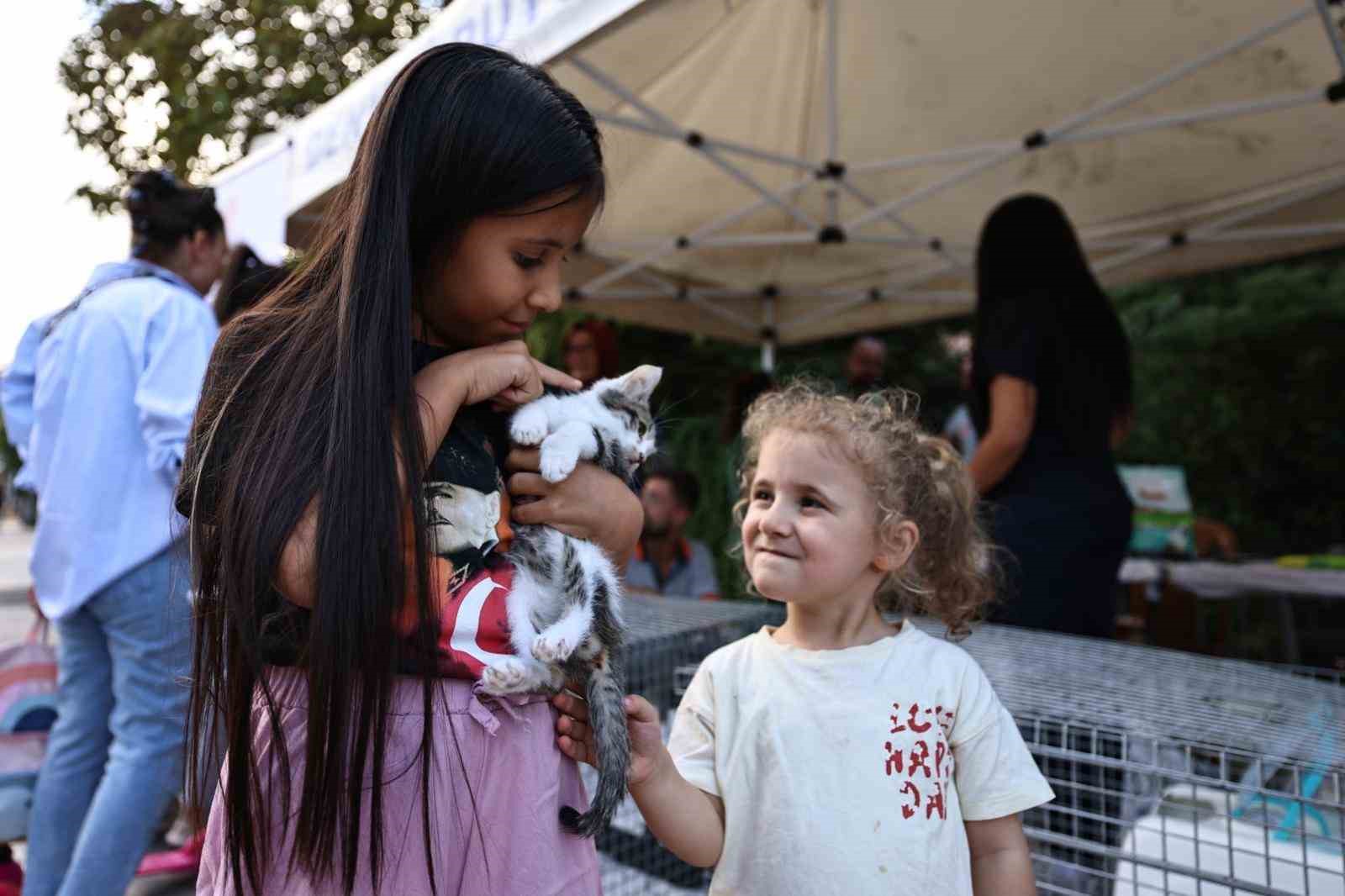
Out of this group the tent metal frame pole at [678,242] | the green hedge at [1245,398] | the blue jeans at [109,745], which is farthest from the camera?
the green hedge at [1245,398]

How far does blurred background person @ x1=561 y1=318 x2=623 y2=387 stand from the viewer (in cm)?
413

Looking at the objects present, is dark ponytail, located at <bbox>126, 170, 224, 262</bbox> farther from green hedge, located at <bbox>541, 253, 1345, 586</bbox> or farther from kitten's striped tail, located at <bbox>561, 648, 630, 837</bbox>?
green hedge, located at <bbox>541, 253, 1345, 586</bbox>

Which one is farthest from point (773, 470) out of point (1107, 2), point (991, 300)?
point (1107, 2)

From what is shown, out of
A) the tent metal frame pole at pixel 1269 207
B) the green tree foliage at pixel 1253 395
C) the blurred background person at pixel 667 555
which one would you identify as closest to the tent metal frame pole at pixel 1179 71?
the tent metal frame pole at pixel 1269 207

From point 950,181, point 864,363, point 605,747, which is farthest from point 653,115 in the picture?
point 605,747

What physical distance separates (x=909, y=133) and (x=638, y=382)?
10.7ft

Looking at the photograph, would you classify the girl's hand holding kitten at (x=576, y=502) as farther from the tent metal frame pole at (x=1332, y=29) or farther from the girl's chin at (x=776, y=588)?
the tent metal frame pole at (x=1332, y=29)

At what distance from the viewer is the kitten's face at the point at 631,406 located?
1.21m

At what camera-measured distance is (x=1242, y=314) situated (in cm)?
669

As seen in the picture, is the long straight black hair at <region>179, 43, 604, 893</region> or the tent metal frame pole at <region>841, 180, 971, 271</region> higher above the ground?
the tent metal frame pole at <region>841, 180, 971, 271</region>

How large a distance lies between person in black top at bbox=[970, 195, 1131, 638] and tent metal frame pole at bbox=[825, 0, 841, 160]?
1146mm

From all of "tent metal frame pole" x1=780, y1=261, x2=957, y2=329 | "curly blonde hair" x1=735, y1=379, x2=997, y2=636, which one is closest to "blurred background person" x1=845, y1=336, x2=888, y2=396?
"tent metal frame pole" x1=780, y1=261, x2=957, y2=329

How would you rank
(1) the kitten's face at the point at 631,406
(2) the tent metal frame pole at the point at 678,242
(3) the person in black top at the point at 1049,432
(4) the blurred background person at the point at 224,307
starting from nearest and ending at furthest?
(1) the kitten's face at the point at 631,406
(4) the blurred background person at the point at 224,307
(3) the person in black top at the point at 1049,432
(2) the tent metal frame pole at the point at 678,242

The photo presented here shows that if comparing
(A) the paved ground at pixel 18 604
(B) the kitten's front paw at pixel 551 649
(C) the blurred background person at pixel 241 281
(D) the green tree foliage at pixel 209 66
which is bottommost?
(A) the paved ground at pixel 18 604
